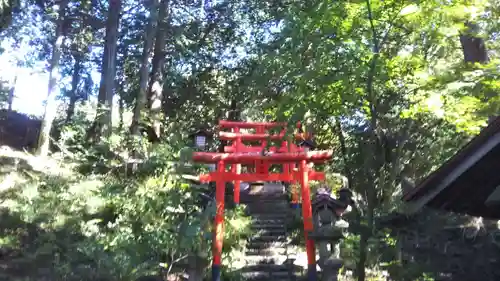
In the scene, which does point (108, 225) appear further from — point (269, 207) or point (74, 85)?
point (74, 85)

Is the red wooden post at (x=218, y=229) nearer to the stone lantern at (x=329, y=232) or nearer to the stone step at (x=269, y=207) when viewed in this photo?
the stone lantern at (x=329, y=232)

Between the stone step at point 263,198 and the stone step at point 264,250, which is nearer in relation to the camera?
the stone step at point 264,250

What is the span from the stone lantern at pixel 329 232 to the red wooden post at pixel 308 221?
0.56 meters

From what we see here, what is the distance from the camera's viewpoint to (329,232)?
23.1 feet

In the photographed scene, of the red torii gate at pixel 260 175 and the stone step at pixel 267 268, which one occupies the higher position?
the red torii gate at pixel 260 175

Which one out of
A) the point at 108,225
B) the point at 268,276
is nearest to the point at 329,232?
the point at 268,276

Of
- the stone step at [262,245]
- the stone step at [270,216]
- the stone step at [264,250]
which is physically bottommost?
the stone step at [264,250]

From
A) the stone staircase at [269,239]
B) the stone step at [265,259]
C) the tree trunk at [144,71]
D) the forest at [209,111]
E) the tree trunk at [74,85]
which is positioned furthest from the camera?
the tree trunk at [74,85]

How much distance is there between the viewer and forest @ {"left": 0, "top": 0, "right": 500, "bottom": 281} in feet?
14.0

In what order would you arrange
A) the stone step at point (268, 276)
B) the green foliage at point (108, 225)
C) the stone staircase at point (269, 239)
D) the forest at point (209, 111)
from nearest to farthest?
1. the forest at point (209, 111)
2. the green foliage at point (108, 225)
3. the stone step at point (268, 276)
4. the stone staircase at point (269, 239)

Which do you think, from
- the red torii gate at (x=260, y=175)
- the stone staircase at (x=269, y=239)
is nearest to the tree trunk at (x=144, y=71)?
the red torii gate at (x=260, y=175)

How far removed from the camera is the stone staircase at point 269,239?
9.07 metres

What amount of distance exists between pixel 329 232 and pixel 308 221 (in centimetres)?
160

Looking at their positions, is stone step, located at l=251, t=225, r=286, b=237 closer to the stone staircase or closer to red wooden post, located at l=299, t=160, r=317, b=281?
the stone staircase
